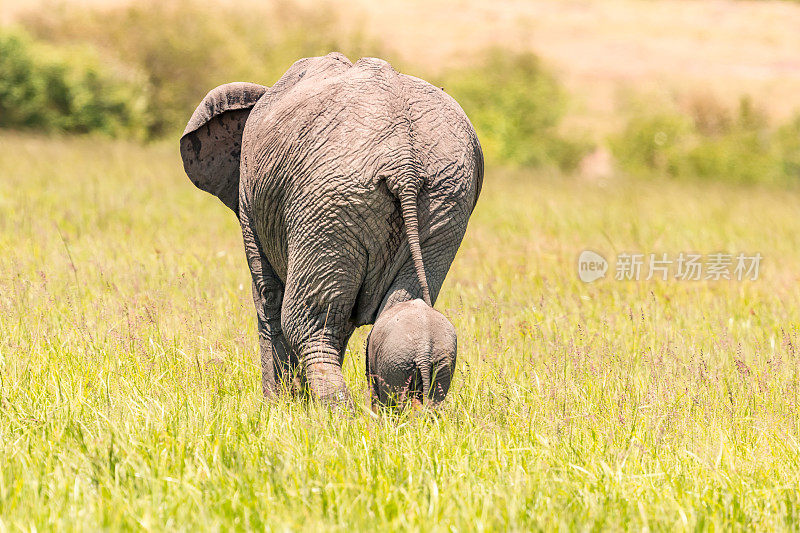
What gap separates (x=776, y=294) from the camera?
6.95 meters

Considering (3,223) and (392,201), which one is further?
(3,223)

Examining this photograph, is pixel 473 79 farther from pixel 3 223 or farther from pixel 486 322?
pixel 486 322

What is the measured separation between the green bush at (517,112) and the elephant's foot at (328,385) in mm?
23238

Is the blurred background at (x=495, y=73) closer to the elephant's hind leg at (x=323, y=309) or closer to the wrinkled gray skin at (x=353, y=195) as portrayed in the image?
the wrinkled gray skin at (x=353, y=195)

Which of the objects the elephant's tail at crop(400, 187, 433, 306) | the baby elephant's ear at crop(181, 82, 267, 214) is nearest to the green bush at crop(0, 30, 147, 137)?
the baby elephant's ear at crop(181, 82, 267, 214)

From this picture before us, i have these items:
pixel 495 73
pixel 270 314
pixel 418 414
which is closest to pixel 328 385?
pixel 418 414

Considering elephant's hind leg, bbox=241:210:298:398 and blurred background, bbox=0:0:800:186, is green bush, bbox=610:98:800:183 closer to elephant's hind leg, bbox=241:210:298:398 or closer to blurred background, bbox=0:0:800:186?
blurred background, bbox=0:0:800:186

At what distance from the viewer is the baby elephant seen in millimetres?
2977

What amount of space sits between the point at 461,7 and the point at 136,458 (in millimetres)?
57374

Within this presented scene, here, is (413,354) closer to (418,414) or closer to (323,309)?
(418,414)

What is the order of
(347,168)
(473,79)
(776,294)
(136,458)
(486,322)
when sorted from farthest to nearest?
(473,79)
(776,294)
(486,322)
(347,168)
(136,458)

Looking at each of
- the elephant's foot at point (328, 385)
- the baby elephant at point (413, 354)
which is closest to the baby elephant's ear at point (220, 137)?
the elephant's foot at point (328, 385)

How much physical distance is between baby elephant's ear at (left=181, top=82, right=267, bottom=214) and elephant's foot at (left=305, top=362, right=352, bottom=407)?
116cm

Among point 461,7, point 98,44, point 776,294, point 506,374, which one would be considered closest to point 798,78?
point 461,7
